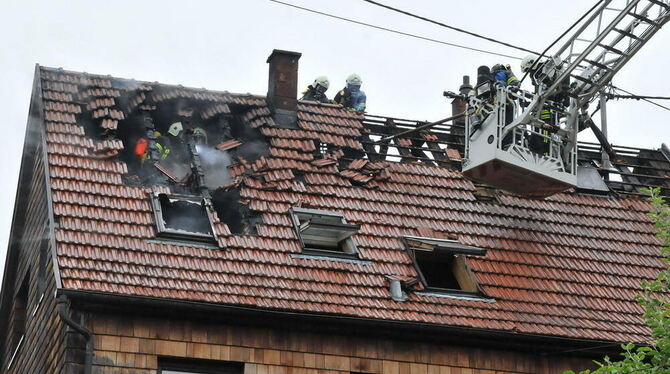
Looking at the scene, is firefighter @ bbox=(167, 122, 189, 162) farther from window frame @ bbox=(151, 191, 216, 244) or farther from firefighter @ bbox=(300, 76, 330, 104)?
firefighter @ bbox=(300, 76, 330, 104)

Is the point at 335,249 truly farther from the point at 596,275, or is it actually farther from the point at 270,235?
the point at 596,275

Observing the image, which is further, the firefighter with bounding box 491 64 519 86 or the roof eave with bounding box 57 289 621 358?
the firefighter with bounding box 491 64 519 86

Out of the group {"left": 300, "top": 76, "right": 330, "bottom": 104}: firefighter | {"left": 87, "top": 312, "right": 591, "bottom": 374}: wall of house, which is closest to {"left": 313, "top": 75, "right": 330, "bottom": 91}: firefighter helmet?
{"left": 300, "top": 76, "right": 330, "bottom": 104}: firefighter

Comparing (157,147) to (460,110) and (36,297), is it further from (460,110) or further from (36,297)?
(460,110)

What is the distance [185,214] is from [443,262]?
378cm

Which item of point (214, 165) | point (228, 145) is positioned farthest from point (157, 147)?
point (228, 145)

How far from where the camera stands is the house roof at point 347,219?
20.3 metres

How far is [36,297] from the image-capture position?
22062 millimetres

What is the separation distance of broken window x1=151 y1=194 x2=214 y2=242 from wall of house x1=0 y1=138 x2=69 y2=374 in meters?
1.63

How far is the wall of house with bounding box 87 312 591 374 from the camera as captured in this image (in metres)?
19.4

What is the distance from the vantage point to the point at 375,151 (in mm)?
24938

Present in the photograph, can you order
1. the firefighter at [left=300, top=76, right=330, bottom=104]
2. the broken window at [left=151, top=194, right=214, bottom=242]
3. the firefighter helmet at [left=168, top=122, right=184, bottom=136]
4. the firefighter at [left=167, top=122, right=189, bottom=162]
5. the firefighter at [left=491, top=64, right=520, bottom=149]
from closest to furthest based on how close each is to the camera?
1. the broken window at [left=151, top=194, right=214, bottom=242]
2. the firefighter at [left=167, top=122, right=189, bottom=162]
3. the firefighter helmet at [left=168, top=122, right=184, bottom=136]
4. the firefighter at [left=491, top=64, right=520, bottom=149]
5. the firefighter at [left=300, top=76, right=330, bottom=104]

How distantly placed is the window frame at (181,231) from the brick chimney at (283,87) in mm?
2901

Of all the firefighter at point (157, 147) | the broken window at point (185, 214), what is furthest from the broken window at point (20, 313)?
the broken window at point (185, 214)
